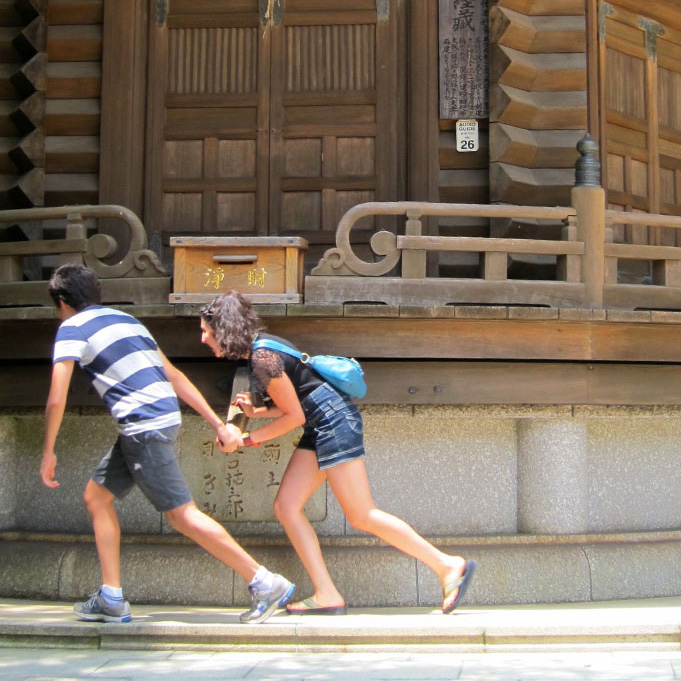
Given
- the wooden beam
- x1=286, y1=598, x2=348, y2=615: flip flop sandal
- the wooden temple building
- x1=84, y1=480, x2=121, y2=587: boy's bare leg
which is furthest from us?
the wooden beam

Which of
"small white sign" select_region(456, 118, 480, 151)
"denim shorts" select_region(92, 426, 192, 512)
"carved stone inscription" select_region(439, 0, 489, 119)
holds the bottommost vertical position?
"denim shorts" select_region(92, 426, 192, 512)

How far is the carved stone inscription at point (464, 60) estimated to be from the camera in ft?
28.1

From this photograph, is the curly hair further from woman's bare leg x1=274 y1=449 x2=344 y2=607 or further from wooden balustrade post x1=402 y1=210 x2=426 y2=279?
wooden balustrade post x1=402 y1=210 x2=426 y2=279

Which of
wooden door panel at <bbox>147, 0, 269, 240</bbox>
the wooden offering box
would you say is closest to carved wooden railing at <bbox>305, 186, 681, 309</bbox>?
the wooden offering box

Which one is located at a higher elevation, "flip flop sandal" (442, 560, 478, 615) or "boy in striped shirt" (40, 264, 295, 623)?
"boy in striped shirt" (40, 264, 295, 623)

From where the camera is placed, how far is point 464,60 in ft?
28.3

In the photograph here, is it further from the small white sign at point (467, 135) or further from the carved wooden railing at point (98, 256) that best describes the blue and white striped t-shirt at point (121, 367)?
the small white sign at point (467, 135)

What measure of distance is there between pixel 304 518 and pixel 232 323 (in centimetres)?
120

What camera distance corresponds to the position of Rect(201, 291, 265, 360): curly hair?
601 cm

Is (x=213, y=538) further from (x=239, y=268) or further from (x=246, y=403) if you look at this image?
(x=239, y=268)

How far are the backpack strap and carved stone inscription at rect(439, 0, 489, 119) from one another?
3.19m

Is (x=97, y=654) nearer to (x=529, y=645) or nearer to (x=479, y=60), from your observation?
(x=529, y=645)

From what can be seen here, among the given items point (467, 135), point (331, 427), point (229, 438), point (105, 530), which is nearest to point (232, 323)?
point (229, 438)

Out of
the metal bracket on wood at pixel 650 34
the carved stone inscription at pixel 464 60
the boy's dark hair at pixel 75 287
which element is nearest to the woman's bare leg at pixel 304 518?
the boy's dark hair at pixel 75 287
